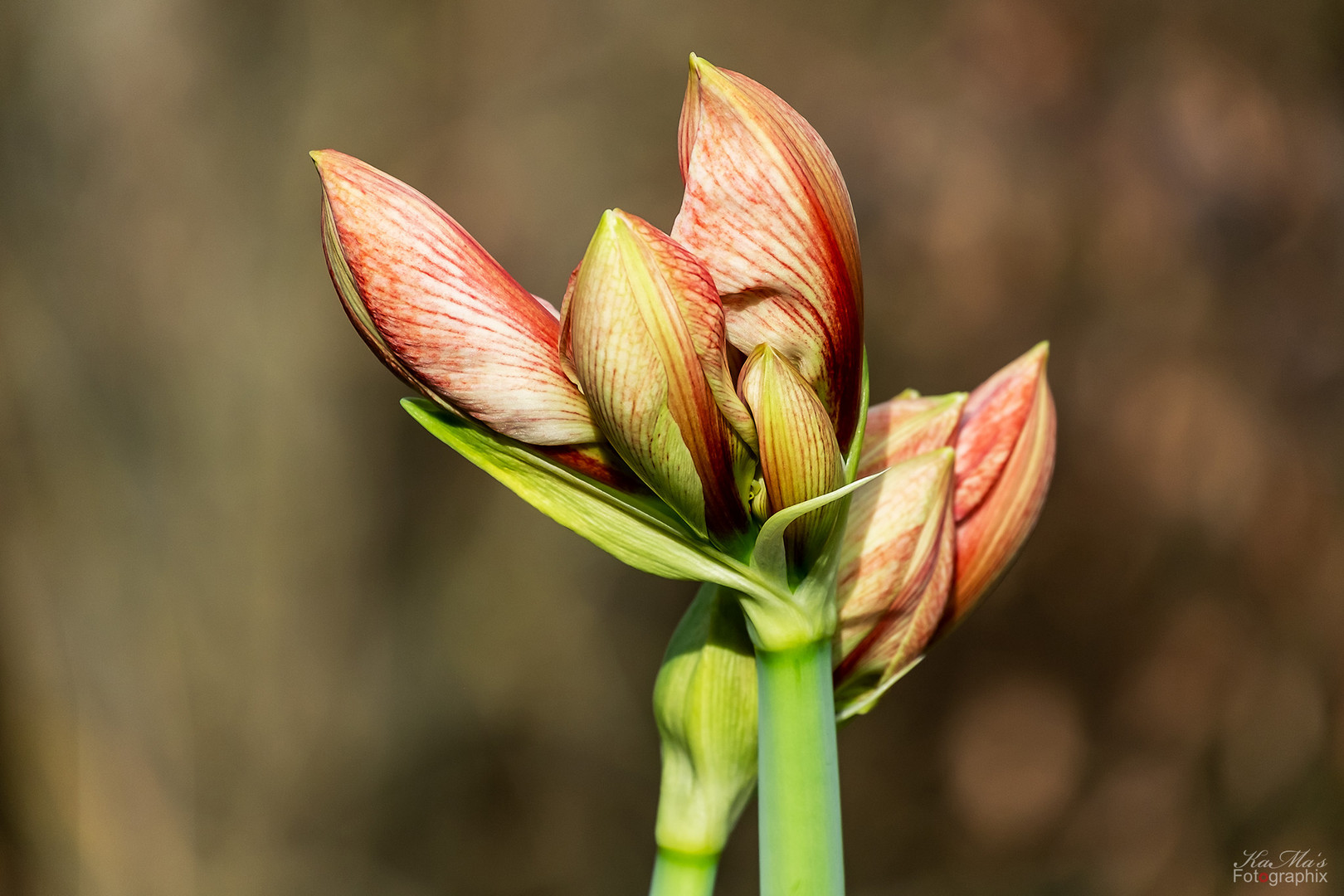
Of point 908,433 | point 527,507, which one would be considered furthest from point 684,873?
point 527,507

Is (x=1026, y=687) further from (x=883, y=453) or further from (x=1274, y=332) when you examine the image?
(x=883, y=453)

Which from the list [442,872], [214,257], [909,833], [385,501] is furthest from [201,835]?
[909,833]

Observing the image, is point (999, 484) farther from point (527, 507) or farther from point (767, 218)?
point (527, 507)
